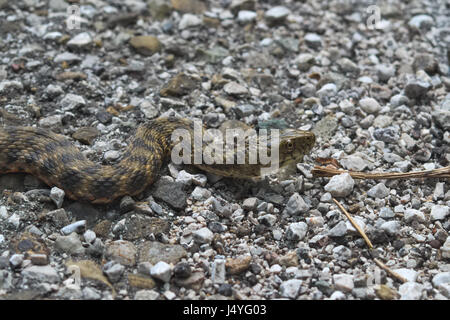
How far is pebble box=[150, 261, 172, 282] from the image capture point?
4.46 metres

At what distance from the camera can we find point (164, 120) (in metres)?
6.09

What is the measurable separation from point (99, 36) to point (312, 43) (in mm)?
3075

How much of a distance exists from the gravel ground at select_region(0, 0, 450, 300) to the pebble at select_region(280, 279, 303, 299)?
16 millimetres

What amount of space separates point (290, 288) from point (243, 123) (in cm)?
247

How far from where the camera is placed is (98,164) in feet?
18.4

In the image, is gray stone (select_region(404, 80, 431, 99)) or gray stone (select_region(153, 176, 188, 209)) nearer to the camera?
gray stone (select_region(153, 176, 188, 209))

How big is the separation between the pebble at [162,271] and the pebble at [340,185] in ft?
6.38

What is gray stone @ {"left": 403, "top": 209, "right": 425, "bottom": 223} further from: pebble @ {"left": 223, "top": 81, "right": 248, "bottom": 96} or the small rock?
pebble @ {"left": 223, "top": 81, "right": 248, "bottom": 96}

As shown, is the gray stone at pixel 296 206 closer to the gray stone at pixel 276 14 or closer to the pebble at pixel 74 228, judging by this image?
the pebble at pixel 74 228

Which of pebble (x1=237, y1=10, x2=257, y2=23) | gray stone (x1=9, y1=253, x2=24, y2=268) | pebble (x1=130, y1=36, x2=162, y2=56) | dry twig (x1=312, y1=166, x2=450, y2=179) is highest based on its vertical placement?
pebble (x1=237, y1=10, x2=257, y2=23)

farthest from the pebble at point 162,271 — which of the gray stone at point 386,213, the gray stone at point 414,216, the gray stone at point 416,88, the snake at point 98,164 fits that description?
the gray stone at point 416,88

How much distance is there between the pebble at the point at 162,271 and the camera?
4.46m

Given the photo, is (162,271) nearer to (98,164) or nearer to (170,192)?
(170,192)

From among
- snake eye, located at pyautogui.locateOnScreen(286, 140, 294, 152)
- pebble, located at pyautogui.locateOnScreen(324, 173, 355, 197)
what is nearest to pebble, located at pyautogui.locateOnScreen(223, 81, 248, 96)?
snake eye, located at pyautogui.locateOnScreen(286, 140, 294, 152)
